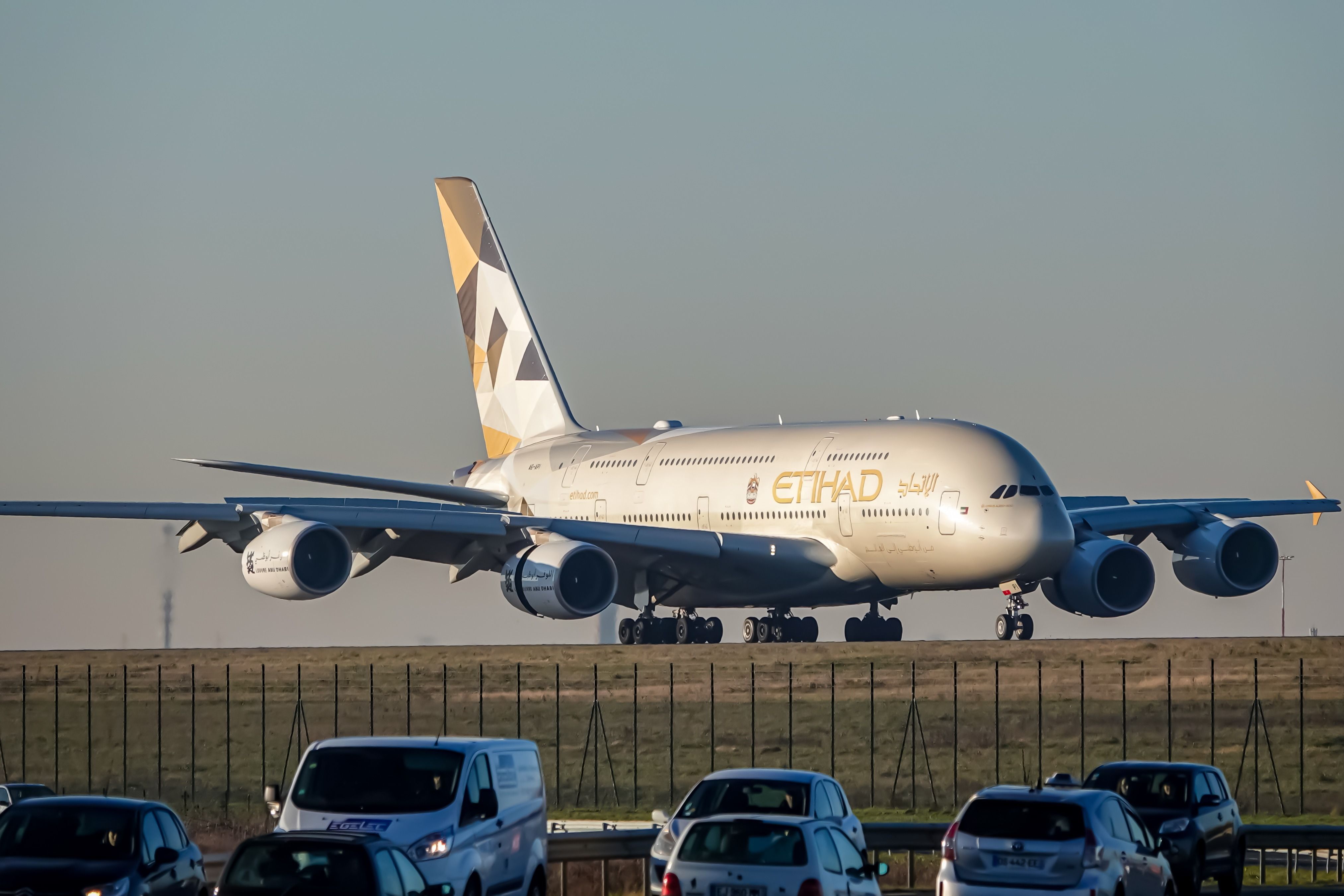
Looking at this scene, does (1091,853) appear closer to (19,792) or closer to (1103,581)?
(19,792)

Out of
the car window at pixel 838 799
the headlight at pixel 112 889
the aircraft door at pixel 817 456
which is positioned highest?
the aircraft door at pixel 817 456

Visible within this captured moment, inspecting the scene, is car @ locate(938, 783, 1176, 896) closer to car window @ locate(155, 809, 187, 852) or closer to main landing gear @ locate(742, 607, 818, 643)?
car window @ locate(155, 809, 187, 852)

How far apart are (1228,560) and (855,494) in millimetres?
9066

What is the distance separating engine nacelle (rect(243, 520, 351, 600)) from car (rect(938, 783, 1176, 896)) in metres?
27.5

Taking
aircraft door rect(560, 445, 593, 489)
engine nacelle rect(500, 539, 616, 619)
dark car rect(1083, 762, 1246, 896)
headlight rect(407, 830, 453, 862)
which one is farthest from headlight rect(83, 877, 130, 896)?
aircraft door rect(560, 445, 593, 489)

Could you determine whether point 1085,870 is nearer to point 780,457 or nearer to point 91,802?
point 91,802

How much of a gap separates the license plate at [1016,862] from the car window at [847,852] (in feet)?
3.67

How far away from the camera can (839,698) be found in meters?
46.3

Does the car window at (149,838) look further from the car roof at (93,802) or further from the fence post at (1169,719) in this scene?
the fence post at (1169,719)

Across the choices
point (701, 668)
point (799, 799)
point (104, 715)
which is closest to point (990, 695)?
point (701, 668)

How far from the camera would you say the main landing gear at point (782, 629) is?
52.0m

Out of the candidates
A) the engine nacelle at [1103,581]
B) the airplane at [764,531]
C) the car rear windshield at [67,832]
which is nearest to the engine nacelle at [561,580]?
the airplane at [764,531]

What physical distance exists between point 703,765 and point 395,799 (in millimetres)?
23605

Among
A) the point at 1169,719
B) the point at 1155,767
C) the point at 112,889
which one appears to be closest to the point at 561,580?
the point at 1169,719
